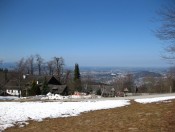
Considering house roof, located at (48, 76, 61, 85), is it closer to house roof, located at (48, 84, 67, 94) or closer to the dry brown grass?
house roof, located at (48, 84, 67, 94)

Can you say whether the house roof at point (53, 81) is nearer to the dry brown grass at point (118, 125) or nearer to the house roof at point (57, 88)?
the house roof at point (57, 88)

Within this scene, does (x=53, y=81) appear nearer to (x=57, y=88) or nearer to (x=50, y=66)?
(x=57, y=88)

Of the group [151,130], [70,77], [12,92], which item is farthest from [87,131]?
[70,77]

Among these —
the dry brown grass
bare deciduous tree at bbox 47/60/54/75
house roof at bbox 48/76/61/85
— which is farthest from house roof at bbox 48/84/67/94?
the dry brown grass

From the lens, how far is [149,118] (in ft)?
35.8

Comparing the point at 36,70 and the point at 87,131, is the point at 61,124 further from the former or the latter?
the point at 36,70

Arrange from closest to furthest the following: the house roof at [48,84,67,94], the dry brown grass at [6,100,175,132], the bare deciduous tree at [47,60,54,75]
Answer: the dry brown grass at [6,100,175,132]
the house roof at [48,84,67,94]
the bare deciduous tree at [47,60,54,75]

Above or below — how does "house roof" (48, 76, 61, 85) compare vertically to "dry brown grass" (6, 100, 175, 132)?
above

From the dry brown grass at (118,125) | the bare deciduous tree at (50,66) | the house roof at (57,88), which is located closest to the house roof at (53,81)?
the house roof at (57,88)

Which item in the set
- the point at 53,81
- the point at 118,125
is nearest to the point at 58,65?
the point at 53,81

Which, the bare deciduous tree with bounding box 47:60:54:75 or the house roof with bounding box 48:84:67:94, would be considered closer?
the house roof with bounding box 48:84:67:94

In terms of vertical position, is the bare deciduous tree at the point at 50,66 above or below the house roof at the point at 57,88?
above

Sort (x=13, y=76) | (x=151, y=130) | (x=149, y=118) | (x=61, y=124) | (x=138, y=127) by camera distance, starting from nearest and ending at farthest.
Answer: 1. (x=151, y=130)
2. (x=138, y=127)
3. (x=149, y=118)
4. (x=61, y=124)
5. (x=13, y=76)

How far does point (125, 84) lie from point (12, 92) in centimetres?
3897
